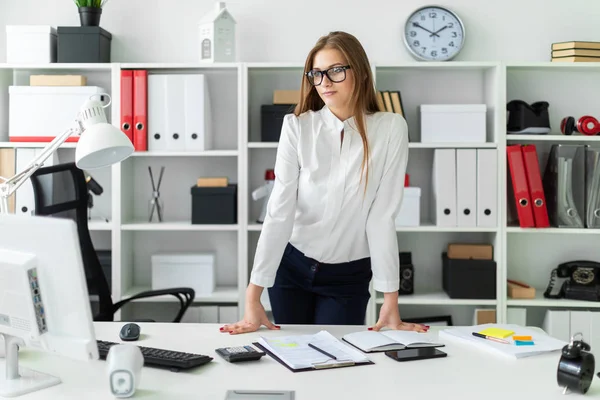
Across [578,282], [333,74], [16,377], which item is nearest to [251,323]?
[16,377]

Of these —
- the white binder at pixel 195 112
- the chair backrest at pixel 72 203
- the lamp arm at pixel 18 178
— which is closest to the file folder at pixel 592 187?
the white binder at pixel 195 112

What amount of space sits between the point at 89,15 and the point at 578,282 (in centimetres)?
290

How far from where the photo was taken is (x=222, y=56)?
11.6 feet

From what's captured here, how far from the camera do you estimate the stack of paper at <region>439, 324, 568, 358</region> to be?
73.5 inches

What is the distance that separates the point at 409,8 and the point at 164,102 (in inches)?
55.6

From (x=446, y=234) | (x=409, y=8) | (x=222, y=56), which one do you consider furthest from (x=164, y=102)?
(x=446, y=234)

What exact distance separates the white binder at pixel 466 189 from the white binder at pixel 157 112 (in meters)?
1.51

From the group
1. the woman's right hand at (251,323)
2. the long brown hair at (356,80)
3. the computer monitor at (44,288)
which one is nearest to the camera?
the computer monitor at (44,288)

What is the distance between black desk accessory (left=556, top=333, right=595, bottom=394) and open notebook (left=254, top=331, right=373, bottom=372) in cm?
48

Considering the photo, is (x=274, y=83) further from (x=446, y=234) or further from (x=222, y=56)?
(x=446, y=234)

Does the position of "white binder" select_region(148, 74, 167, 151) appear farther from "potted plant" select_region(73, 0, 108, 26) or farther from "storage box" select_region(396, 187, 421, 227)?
"storage box" select_region(396, 187, 421, 227)

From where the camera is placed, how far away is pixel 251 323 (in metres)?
2.10

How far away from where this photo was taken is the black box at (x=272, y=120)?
11.7 feet

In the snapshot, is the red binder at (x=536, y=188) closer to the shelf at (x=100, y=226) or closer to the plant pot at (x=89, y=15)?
the shelf at (x=100, y=226)
